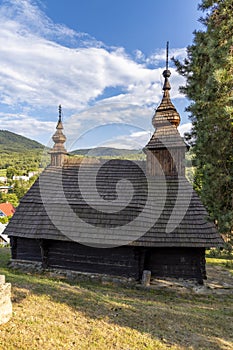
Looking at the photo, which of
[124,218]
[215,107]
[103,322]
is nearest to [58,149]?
[124,218]

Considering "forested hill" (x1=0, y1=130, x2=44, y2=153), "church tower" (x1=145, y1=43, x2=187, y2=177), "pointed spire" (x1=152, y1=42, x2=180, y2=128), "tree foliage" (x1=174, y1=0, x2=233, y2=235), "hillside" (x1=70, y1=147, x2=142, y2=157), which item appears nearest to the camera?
"tree foliage" (x1=174, y1=0, x2=233, y2=235)

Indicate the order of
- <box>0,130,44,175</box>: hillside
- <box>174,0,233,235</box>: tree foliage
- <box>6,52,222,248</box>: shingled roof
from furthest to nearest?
<box>0,130,44,175</box>: hillside
<box>6,52,222,248</box>: shingled roof
<box>174,0,233,235</box>: tree foliage

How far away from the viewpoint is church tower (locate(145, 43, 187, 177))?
439 inches

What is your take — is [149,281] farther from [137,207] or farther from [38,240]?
[38,240]

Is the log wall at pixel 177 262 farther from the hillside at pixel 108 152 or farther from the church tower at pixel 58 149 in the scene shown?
the church tower at pixel 58 149

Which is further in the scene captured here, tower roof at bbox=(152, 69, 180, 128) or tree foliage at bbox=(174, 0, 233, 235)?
Result: tower roof at bbox=(152, 69, 180, 128)

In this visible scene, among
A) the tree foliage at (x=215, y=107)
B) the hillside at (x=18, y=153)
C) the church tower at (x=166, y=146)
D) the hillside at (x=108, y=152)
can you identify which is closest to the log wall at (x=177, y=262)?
the tree foliage at (x=215, y=107)

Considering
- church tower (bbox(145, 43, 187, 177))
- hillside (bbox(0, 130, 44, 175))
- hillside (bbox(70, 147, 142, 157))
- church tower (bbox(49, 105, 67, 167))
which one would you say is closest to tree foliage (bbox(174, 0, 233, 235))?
church tower (bbox(145, 43, 187, 177))

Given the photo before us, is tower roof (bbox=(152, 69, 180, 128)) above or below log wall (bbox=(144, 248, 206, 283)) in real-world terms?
above

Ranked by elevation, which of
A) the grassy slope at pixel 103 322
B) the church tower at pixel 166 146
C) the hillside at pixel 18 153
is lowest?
the grassy slope at pixel 103 322

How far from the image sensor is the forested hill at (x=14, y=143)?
143650mm

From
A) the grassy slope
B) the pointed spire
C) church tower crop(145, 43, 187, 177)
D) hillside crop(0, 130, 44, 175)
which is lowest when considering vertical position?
the grassy slope

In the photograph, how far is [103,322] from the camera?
507 cm

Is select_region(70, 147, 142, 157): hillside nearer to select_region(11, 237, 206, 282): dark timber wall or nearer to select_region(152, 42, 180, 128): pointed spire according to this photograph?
select_region(152, 42, 180, 128): pointed spire
